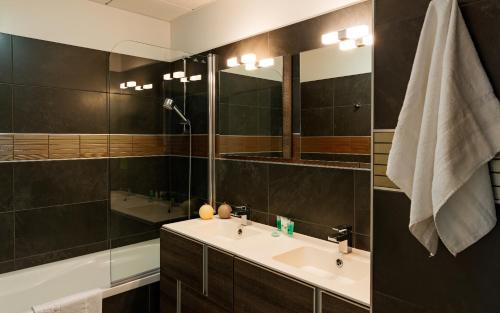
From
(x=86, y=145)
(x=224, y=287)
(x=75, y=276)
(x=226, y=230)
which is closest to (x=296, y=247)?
(x=224, y=287)

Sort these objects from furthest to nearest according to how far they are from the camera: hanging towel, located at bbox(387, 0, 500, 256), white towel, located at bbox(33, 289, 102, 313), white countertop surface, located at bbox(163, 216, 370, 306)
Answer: white towel, located at bbox(33, 289, 102, 313), white countertop surface, located at bbox(163, 216, 370, 306), hanging towel, located at bbox(387, 0, 500, 256)

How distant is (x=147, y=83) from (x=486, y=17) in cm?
240

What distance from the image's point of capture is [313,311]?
55.8 inches

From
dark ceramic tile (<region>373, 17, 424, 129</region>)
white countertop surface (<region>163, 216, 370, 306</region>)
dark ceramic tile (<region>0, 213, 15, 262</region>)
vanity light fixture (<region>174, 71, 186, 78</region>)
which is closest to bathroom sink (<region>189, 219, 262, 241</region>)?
white countertop surface (<region>163, 216, 370, 306</region>)

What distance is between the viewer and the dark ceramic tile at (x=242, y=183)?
2.43 metres

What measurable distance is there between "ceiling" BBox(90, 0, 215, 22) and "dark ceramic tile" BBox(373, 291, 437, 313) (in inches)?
101

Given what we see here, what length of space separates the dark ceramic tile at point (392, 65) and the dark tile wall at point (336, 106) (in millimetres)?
604

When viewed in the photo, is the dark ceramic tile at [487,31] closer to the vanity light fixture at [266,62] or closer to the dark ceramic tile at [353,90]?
the dark ceramic tile at [353,90]

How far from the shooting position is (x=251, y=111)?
100 inches

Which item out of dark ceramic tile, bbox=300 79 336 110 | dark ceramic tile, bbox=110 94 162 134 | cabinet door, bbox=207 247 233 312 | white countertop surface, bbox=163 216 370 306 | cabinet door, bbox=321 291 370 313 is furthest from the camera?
dark ceramic tile, bbox=110 94 162 134

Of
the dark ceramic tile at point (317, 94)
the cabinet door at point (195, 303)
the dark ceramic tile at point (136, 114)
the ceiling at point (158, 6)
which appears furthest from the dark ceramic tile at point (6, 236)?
the dark ceramic tile at point (317, 94)

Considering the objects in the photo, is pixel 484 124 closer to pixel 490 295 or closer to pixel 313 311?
pixel 490 295

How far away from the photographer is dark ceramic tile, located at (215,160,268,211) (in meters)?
2.43

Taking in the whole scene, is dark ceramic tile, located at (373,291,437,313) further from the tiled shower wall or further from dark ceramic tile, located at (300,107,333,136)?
the tiled shower wall
